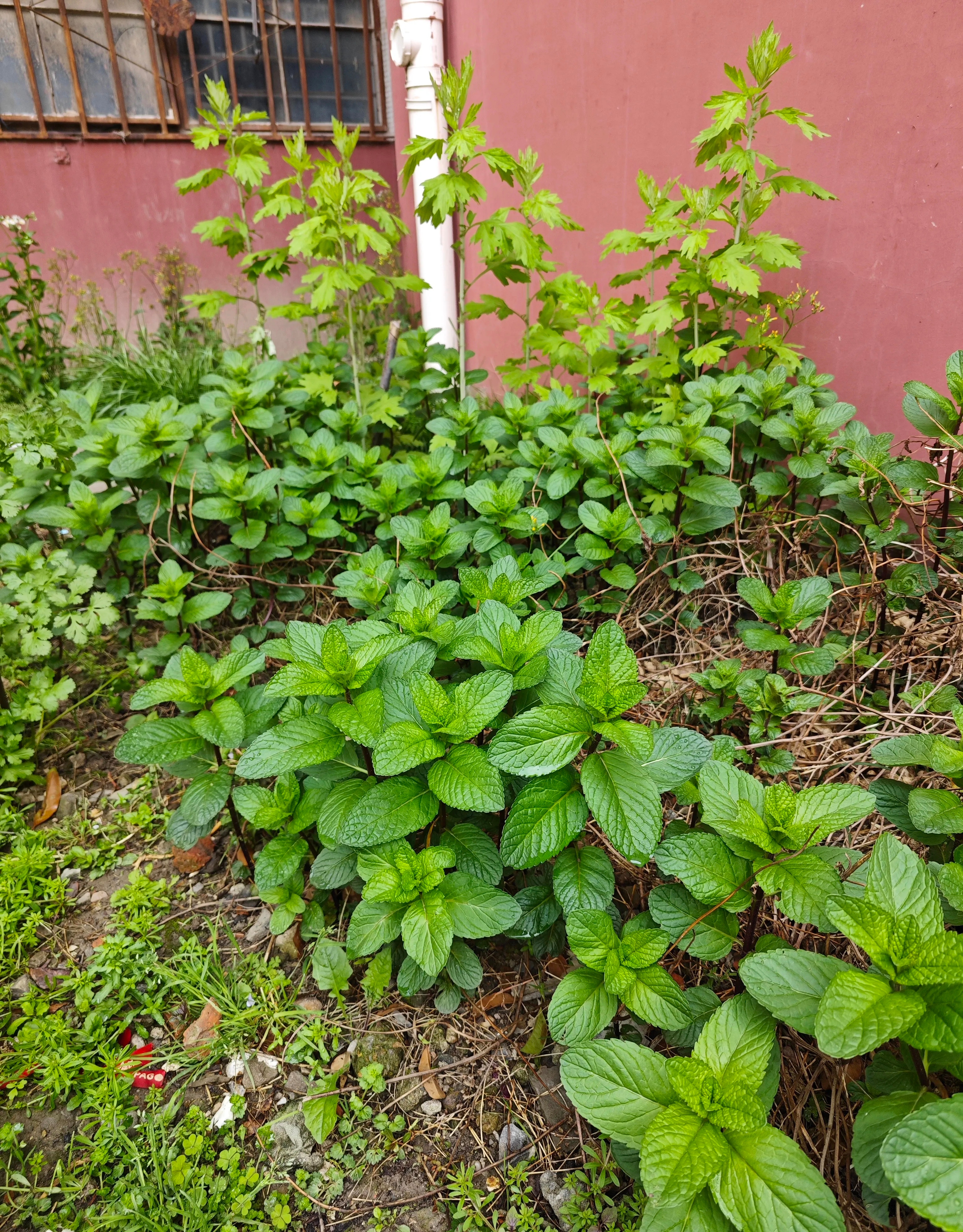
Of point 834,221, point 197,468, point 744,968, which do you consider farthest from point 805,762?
point 197,468

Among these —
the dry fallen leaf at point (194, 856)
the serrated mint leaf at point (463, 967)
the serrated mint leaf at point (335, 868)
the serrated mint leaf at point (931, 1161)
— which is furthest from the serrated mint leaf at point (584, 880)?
the dry fallen leaf at point (194, 856)

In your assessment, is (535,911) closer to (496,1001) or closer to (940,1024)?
(496,1001)

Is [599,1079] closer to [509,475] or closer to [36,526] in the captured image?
[509,475]

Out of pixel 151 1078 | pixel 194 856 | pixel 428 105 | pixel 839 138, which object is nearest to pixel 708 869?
pixel 151 1078

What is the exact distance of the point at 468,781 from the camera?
139 cm

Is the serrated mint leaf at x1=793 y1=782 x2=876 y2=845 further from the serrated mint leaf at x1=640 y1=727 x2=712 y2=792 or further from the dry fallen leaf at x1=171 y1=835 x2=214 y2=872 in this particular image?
the dry fallen leaf at x1=171 y1=835 x2=214 y2=872

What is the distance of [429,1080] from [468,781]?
2.20 feet

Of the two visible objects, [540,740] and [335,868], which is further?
[335,868]

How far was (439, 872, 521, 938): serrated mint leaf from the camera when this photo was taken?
1.42m

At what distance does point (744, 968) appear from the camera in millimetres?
1155

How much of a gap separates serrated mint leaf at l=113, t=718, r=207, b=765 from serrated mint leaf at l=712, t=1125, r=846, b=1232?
1.32m

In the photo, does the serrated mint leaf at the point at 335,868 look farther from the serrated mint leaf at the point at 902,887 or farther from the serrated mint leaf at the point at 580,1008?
the serrated mint leaf at the point at 902,887

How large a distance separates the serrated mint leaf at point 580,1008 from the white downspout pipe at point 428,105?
3374 millimetres

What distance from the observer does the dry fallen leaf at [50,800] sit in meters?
2.19
